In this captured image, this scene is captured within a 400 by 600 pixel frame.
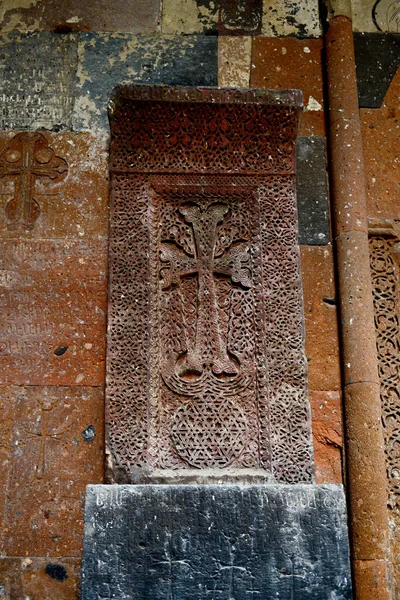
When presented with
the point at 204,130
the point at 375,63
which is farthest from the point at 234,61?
the point at 375,63

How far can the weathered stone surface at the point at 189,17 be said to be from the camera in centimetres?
373

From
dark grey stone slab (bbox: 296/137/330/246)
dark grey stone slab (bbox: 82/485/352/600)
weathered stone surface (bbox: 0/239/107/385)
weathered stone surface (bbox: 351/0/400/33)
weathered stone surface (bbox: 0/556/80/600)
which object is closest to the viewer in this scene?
dark grey stone slab (bbox: 82/485/352/600)

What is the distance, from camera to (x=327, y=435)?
3.16 m

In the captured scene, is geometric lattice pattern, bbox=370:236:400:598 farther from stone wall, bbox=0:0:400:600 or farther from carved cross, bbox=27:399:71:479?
carved cross, bbox=27:399:71:479

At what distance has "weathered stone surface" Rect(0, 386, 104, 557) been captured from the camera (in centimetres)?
300

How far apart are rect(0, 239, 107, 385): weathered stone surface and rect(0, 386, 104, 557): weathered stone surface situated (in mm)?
81

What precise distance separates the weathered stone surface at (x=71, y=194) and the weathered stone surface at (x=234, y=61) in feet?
2.10

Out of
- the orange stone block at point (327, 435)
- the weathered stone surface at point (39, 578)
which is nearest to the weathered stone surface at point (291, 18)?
the orange stone block at point (327, 435)

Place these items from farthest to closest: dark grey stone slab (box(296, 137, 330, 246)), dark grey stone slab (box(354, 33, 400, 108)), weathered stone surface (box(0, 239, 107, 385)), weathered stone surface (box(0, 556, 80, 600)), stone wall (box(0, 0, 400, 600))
→ dark grey stone slab (box(354, 33, 400, 108)), dark grey stone slab (box(296, 137, 330, 246)), weathered stone surface (box(0, 239, 107, 385)), stone wall (box(0, 0, 400, 600)), weathered stone surface (box(0, 556, 80, 600))

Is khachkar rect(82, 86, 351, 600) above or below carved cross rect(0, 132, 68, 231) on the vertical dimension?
below

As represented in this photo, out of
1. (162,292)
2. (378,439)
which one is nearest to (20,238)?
(162,292)

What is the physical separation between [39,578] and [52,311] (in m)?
1.05

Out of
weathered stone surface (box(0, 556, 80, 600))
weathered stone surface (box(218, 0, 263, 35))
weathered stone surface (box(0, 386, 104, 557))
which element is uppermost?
weathered stone surface (box(218, 0, 263, 35))

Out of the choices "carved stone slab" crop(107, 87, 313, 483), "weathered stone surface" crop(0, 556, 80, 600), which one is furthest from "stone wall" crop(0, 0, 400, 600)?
"carved stone slab" crop(107, 87, 313, 483)
